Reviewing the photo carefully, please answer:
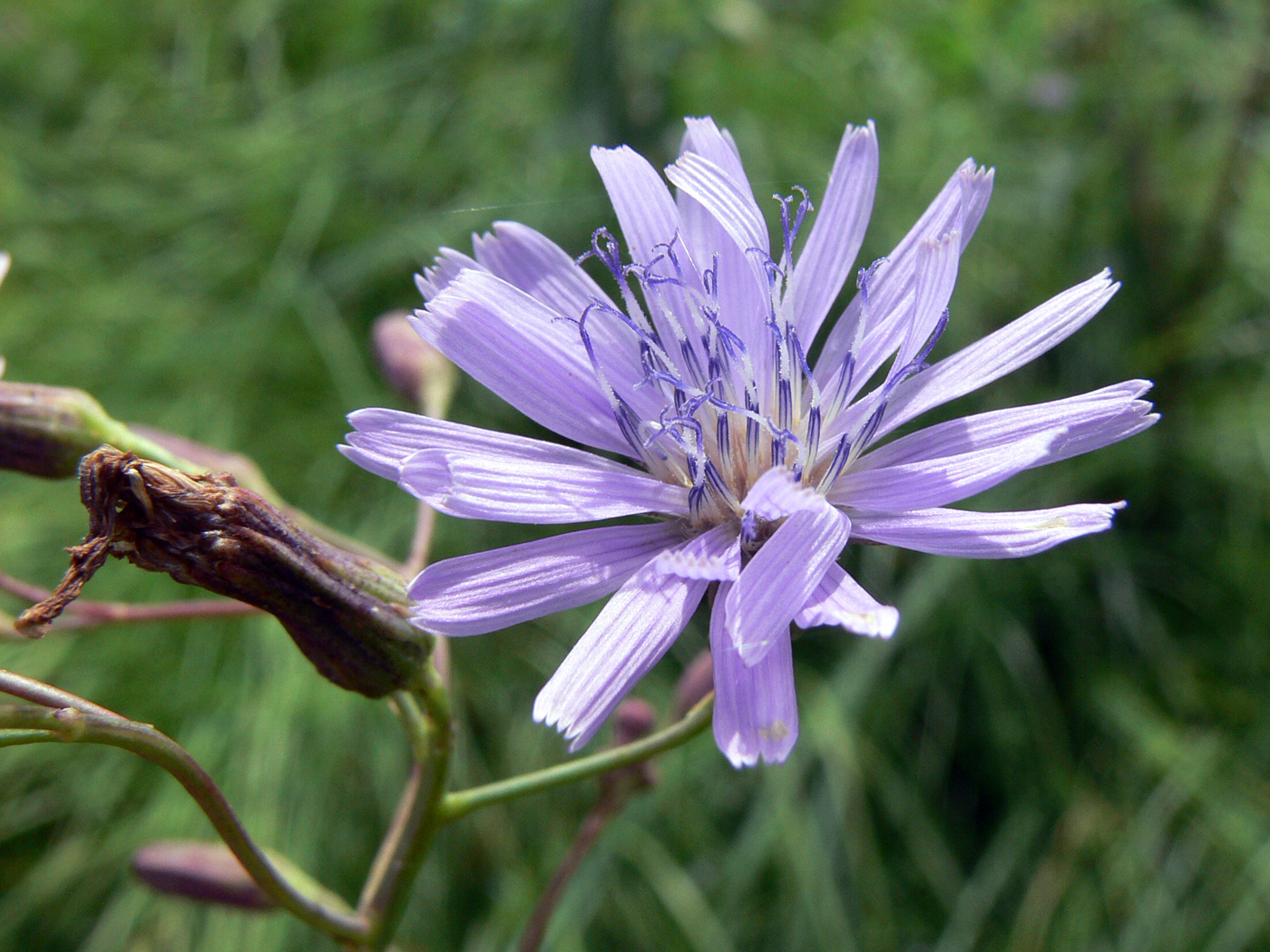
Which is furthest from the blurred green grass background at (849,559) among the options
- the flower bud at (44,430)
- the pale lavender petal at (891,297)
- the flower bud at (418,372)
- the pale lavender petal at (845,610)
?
the pale lavender petal at (845,610)

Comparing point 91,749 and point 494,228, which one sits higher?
point 494,228

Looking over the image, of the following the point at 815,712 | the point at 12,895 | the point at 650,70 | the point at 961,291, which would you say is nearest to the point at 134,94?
the point at 650,70

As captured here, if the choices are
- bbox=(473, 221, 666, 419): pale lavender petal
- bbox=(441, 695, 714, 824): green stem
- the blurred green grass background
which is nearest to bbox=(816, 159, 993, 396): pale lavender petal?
bbox=(473, 221, 666, 419): pale lavender petal

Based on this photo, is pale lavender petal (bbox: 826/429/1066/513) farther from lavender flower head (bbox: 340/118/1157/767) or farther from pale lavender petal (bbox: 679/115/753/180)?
pale lavender petal (bbox: 679/115/753/180)

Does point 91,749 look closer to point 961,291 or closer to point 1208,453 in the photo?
point 961,291

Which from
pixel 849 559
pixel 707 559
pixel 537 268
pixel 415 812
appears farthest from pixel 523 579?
pixel 849 559

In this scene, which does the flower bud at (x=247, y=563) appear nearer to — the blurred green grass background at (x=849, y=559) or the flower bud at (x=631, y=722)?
the flower bud at (x=631, y=722)

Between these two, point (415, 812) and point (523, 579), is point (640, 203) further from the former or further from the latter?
point (415, 812)
